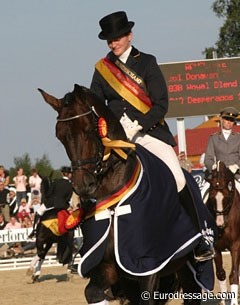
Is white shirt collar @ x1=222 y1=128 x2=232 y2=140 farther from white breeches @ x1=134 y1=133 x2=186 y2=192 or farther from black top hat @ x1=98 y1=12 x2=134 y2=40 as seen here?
black top hat @ x1=98 y1=12 x2=134 y2=40

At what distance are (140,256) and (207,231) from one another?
5.34 feet

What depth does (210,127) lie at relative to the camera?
4662 centimetres

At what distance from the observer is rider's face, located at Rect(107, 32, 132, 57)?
8.57 meters

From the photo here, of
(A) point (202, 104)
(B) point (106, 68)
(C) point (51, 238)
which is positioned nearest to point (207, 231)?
(B) point (106, 68)

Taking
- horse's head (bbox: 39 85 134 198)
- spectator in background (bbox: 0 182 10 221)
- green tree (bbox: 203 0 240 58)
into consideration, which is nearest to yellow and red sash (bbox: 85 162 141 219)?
horse's head (bbox: 39 85 134 198)

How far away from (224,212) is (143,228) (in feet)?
18.2

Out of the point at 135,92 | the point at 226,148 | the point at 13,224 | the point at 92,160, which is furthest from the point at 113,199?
the point at 13,224

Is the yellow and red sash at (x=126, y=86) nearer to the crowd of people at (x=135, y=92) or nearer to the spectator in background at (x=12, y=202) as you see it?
the crowd of people at (x=135, y=92)

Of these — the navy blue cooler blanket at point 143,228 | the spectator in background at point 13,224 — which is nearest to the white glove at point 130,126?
the navy blue cooler blanket at point 143,228

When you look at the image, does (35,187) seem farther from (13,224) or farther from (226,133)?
(226,133)

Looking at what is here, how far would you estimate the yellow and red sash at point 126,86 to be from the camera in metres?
8.64

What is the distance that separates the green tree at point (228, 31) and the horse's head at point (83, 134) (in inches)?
1890

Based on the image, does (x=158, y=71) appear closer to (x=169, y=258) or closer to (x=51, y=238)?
(x=169, y=258)

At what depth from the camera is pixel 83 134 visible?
762 cm
